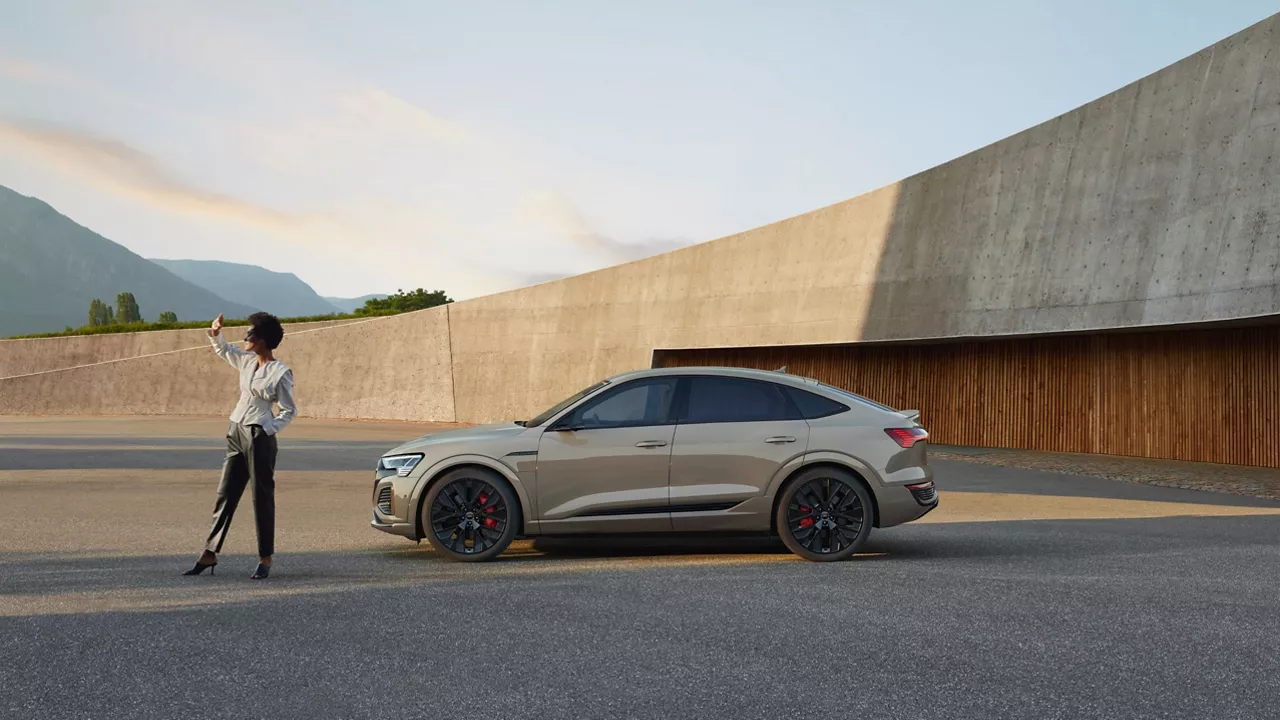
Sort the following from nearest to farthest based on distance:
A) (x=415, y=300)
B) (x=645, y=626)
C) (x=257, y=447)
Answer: (x=645, y=626)
(x=257, y=447)
(x=415, y=300)

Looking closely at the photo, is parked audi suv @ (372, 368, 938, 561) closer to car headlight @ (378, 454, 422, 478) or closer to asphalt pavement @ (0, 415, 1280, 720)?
car headlight @ (378, 454, 422, 478)

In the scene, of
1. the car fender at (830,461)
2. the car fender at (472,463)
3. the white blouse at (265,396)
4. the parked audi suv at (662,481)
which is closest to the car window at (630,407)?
the parked audi suv at (662,481)

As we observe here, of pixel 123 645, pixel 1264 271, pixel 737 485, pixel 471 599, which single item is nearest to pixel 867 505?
pixel 737 485

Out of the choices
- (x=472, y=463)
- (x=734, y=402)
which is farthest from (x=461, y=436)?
(x=734, y=402)

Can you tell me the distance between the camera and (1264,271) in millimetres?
16844

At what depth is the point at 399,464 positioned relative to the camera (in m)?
8.93

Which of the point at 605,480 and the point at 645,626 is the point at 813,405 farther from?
the point at 645,626

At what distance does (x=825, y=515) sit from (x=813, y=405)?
0.94 meters

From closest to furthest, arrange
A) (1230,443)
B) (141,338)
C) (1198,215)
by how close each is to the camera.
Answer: (1198,215), (1230,443), (141,338)

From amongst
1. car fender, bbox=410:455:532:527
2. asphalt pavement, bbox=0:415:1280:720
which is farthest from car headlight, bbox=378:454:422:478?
asphalt pavement, bbox=0:415:1280:720

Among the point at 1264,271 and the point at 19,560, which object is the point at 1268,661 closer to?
the point at 19,560

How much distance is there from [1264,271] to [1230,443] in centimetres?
482

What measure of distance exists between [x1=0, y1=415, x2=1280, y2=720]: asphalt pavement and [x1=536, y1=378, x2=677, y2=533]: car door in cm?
41

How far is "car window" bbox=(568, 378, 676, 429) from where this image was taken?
8945mm
